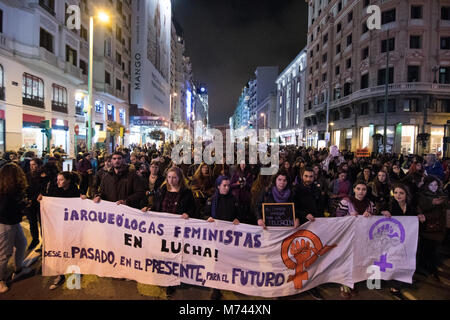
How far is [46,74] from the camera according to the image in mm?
21984

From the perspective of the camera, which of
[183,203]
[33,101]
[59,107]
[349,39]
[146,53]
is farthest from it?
[146,53]

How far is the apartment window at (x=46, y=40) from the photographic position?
20422mm

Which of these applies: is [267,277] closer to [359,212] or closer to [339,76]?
[359,212]

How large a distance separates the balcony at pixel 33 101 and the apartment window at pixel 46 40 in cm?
379

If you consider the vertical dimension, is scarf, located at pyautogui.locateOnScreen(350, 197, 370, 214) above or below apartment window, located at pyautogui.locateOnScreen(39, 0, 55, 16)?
below

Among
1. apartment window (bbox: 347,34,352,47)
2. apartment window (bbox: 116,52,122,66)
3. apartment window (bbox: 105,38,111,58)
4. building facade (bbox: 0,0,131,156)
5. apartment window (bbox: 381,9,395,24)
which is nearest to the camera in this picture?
building facade (bbox: 0,0,131,156)

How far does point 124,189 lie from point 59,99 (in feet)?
78.1

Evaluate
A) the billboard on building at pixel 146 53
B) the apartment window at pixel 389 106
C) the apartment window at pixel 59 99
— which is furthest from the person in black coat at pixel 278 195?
the billboard on building at pixel 146 53

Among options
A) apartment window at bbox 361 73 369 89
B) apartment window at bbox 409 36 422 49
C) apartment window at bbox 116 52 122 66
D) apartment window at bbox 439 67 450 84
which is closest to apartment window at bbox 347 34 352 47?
apartment window at bbox 361 73 369 89

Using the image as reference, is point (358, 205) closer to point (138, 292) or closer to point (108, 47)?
point (138, 292)

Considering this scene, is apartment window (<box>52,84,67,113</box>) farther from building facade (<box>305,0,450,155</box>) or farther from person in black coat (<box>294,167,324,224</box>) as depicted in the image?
building facade (<box>305,0,450,155</box>)

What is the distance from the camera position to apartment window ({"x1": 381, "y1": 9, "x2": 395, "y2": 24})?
113 ft

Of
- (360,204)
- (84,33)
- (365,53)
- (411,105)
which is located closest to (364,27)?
(365,53)
